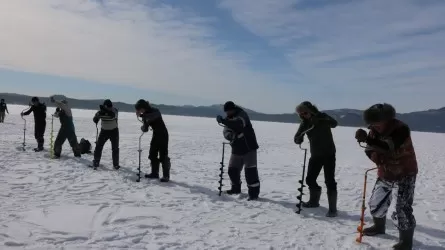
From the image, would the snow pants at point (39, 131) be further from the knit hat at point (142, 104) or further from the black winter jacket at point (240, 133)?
the black winter jacket at point (240, 133)

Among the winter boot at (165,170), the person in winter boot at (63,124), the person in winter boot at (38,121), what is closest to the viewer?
the winter boot at (165,170)

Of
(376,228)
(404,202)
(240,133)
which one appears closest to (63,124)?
(240,133)

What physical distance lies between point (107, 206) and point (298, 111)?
3.64 meters

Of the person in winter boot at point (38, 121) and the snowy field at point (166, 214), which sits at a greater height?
the person in winter boot at point (38, 121)

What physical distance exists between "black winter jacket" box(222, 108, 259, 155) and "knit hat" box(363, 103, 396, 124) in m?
2.88

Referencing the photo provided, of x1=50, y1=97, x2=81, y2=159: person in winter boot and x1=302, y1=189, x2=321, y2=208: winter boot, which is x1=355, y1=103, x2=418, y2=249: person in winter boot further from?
x1=50, y1=97, x2=81, y2=159: person in winter boot

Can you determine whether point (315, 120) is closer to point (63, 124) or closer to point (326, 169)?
point (326, 169)

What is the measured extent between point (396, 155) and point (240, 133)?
3187 millimetres

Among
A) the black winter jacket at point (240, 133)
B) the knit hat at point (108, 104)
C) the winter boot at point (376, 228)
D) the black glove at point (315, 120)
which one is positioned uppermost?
the knit hat at point (108, 104)

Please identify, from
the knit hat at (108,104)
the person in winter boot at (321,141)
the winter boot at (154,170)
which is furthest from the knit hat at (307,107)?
the knit hat at (108,104)

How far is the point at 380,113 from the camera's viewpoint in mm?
4793

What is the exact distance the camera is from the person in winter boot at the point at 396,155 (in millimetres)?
4777

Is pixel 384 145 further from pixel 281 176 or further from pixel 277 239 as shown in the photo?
pixel 281 176

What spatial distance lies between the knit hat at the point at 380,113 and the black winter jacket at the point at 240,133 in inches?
114
